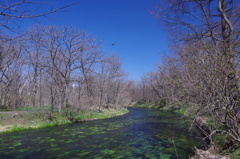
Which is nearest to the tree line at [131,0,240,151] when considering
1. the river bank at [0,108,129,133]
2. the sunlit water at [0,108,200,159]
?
the sunlit water at [0,108,200,159]

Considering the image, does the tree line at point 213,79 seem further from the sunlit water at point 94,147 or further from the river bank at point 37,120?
the river bank at point 37,120

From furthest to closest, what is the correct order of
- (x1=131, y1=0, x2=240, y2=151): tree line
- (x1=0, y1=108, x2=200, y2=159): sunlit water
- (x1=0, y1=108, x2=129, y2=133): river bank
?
(x1=0, y1=108, x2=129, y2=133): river bank < (x1=0, y1=108, x2=200, y2=159): sunlit water < (x1=131, y1=0, x2=240, y2=151): tree line

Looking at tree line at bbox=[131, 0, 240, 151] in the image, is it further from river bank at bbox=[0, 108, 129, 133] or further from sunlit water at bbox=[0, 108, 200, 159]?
river bank at bbox=[0, 108, 129, 133]

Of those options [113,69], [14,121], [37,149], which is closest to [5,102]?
[14,121]

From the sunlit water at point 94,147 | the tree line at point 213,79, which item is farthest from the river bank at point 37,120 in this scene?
the tree line at point 213,79

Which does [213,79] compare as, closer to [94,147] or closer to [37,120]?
[94,147]

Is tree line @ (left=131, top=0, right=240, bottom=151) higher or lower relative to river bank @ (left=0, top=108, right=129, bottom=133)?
higher

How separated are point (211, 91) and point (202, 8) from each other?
481 centimetres

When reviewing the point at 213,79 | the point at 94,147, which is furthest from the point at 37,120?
the point at 213,79

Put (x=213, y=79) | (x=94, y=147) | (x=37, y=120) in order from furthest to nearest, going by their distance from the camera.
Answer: (x=37, y=120)
(x=94, y=147)
(x=213, y=79)

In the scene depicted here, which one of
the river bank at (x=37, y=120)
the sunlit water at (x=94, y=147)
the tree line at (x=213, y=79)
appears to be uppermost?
the tree line at (x=213, y=79)

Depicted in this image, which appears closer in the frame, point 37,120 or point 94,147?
point 94,147

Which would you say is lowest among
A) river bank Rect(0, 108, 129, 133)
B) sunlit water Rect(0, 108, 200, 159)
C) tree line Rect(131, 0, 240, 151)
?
sunlit water Rect(0, 108, 200, 159)

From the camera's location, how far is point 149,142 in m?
9.47
